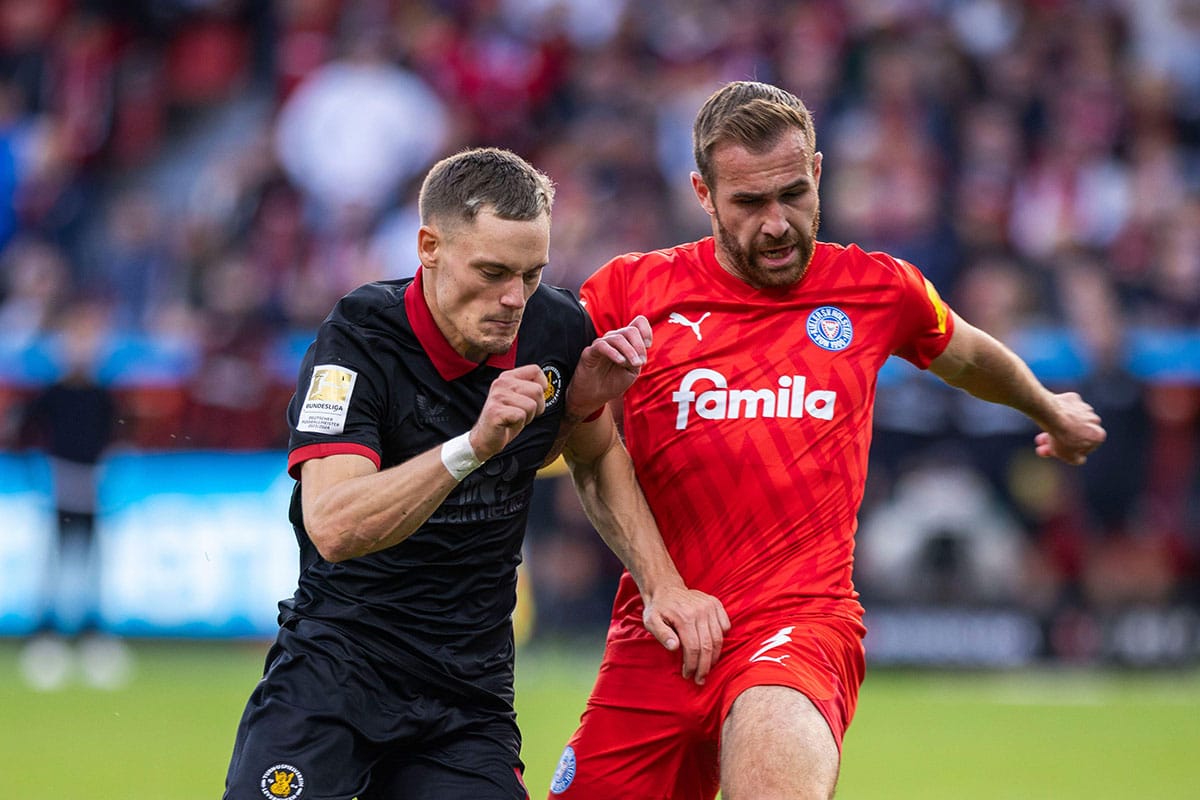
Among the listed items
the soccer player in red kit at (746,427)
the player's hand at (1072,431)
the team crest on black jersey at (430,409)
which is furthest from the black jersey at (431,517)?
the player's hand at (1072,431)

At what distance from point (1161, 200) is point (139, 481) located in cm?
856

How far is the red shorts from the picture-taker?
209 inches

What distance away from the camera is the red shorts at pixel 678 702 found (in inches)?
209

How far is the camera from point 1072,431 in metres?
6.21

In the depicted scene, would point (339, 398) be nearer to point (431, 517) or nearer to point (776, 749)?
point (431, 517)

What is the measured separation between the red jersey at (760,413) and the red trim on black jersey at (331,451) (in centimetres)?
114

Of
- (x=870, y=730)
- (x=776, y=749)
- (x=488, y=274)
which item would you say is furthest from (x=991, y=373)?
(x=870, y=730)

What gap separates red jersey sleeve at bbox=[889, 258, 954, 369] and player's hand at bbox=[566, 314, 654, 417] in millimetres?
911

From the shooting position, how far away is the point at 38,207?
16.9 m

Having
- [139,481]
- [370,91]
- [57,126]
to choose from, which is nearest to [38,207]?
[57,126]

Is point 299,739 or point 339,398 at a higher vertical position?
point 339,398

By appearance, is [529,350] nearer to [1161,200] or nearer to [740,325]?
[740,325]

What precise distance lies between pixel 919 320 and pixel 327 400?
204 cm

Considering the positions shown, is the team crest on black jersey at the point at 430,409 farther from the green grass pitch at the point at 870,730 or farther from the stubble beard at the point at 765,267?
the green grass pitch at the point at 870,730
